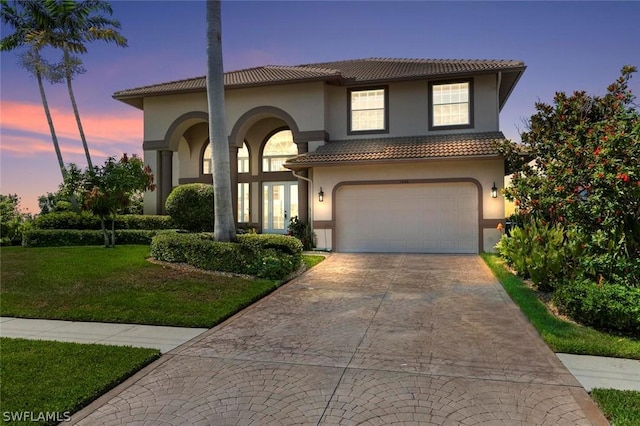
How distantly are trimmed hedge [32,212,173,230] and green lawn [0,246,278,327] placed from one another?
5.43m

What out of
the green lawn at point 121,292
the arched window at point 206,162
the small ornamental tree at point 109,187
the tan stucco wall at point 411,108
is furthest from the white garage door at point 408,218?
the arched window at point 206,162

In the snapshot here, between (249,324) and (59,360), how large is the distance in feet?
8.57

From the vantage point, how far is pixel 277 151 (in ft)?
64.1

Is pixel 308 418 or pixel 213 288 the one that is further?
pixel 213 288

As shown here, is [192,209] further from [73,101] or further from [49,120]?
[49,120]

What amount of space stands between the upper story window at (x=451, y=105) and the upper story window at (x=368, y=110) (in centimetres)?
180

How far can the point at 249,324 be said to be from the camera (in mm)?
6621

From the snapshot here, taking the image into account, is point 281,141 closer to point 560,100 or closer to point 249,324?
point 560,100

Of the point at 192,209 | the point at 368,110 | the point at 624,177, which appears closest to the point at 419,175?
the point at 368,110

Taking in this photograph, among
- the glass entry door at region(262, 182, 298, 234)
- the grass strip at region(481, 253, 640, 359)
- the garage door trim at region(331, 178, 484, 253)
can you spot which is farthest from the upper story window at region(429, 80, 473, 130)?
the grass strip at region(481, 253, 640, 359)

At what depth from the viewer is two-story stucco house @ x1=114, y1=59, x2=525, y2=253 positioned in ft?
47.6

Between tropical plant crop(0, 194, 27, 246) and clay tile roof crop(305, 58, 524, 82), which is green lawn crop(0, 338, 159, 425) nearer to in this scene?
clay tile roof crop(305, 58, 524, 82)

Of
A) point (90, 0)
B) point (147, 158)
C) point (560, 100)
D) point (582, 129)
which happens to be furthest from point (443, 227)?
point (90, 0)

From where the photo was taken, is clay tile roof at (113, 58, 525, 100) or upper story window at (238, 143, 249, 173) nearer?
clay tile roof at (113, 58, 525, 100)
